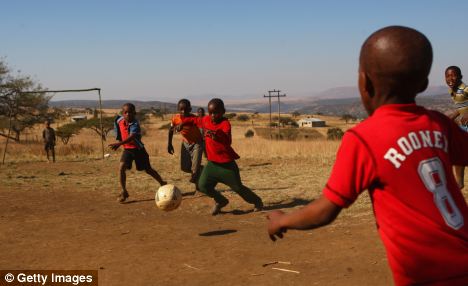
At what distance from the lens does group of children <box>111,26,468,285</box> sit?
181cm

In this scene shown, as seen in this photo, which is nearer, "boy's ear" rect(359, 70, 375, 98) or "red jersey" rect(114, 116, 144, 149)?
"boy's ear" rect(359, 70, 375, 98)

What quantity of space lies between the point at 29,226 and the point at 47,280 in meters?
2.81

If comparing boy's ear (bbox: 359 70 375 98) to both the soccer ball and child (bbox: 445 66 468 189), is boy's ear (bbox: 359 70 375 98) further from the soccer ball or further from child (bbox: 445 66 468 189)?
child (bbox: 445 66 468 189)

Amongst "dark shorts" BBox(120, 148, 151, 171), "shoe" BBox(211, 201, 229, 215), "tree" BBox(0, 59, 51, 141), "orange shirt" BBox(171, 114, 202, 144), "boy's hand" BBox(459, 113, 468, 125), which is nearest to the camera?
"boy's hand" BBox(459, 113, 468, 125)

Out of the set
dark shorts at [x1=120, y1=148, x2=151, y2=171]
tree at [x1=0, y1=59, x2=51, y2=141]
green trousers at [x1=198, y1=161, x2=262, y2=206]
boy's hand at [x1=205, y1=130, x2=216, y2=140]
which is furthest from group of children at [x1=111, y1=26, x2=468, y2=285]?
tree at [x1=0, y1=59, x2=51, y2=141]

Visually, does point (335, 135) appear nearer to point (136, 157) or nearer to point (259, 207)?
point (136, 157)

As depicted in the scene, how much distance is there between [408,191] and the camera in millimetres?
1812

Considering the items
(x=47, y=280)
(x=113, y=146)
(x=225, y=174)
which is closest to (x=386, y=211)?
(x=47, y=280)

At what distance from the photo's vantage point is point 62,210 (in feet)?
29.0

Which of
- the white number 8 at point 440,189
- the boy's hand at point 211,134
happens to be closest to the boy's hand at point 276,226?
the white number 8 at point 440,189

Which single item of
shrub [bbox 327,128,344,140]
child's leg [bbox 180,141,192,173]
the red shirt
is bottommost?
shrub [bbox 327,128,344,140]

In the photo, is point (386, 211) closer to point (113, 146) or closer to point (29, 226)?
point (29, 226)

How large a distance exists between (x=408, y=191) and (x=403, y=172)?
0.07 meters

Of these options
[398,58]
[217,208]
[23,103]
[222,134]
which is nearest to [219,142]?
[222,134]
